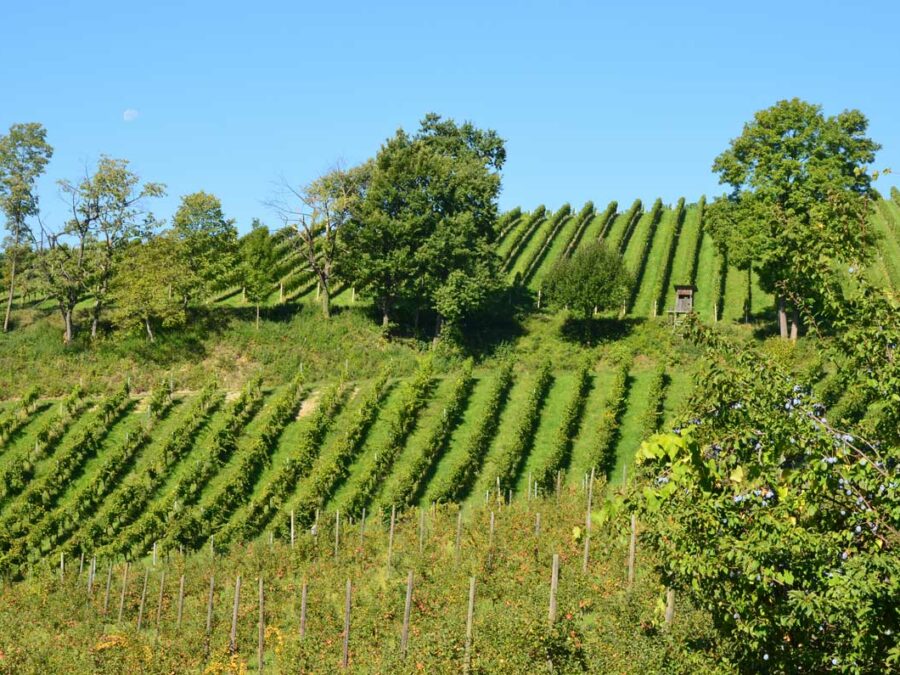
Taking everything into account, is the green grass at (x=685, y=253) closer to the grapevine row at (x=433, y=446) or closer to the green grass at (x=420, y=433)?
the grapevine row at (x=433, y=446)

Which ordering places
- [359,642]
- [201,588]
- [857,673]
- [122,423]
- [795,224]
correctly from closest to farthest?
[857,673] < [795,224] < [359,642] < [201,588] < [122,423]

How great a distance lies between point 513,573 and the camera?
90.9 feet

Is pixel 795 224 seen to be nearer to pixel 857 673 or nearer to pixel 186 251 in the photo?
pixel 857 673

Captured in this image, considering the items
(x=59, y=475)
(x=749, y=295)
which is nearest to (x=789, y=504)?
(x=59, y=475)

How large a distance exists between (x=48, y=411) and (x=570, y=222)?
191 ft

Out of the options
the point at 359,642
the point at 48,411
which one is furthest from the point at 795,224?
the point at 48,411

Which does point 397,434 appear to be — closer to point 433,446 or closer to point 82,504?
point 433,446

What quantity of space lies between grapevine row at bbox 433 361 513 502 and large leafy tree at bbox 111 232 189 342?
1972cm

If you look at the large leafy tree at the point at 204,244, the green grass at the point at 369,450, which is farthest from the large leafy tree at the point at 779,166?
the large leafy tree at the point at 204,244

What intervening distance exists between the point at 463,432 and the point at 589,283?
1706 centimetres

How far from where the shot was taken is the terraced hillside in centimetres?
3688

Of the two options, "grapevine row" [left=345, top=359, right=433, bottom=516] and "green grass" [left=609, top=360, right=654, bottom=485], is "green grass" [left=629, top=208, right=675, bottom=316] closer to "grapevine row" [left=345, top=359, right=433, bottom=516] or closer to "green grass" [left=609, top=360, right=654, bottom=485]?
"green grass" [left=609, top=360, right=654, bottom=485]

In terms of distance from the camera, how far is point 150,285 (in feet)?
183

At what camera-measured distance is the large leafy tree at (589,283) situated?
57031 millimetres
